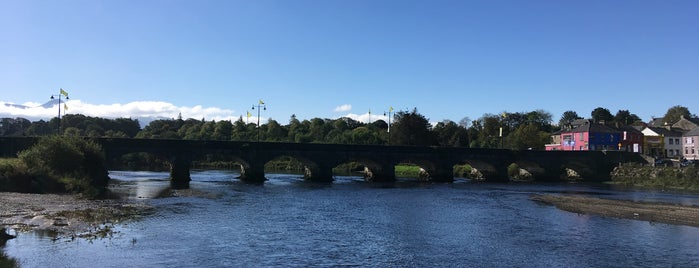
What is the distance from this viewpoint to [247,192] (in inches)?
2366

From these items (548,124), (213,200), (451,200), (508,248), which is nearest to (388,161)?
(451,200)

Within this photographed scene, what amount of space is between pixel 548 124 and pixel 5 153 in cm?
17033

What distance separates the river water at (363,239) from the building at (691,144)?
89770mm

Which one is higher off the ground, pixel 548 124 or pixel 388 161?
pixel 548 124

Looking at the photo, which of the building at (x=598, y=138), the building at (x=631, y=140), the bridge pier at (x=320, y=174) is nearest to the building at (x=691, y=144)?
the building at (x=631, y=140)

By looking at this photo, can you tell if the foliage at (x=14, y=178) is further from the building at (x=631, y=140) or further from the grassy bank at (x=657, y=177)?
the building at (x=631, y=140)

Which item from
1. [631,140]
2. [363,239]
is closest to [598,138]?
[631,140]

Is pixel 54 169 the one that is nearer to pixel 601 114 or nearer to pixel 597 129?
pixel 597 129

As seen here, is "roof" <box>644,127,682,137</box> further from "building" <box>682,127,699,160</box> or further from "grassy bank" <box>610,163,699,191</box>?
"grassy bank" <box>610,163,699,191</box>

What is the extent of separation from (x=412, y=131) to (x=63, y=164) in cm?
8709

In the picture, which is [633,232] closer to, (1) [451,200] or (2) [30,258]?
(1) [451,200]

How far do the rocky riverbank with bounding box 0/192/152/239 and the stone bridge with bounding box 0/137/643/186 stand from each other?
95.6ft

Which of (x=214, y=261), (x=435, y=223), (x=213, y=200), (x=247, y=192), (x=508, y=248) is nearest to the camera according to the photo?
(x=214, y=261)

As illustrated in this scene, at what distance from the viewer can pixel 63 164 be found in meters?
53.4
